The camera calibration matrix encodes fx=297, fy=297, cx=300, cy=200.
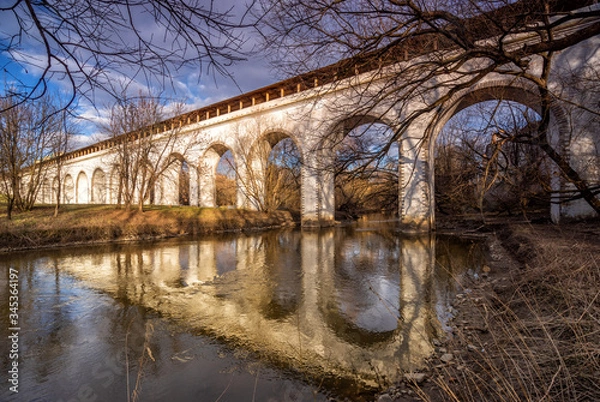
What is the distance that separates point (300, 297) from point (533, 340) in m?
3.48

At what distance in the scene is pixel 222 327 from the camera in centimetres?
400

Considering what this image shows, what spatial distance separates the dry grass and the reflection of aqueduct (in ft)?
1.90

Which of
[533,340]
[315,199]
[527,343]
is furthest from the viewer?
[315,199]

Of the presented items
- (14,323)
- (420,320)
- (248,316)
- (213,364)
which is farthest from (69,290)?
(420,320)

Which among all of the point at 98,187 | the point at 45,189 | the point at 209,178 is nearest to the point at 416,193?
the point at 209,178

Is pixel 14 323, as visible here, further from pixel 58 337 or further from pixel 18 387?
pixel 18 387

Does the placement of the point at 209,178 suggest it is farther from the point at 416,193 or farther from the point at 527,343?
the point at 527,343

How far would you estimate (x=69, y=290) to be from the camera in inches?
228

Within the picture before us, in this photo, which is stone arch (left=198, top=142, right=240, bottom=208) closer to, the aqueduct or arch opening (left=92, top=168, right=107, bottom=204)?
the aqueduct

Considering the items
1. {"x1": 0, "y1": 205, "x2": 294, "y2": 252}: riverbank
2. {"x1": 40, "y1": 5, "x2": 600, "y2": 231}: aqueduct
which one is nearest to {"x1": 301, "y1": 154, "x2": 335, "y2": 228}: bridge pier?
{"x1": 40, "y1": 5, "x2": 600, "y2": 231}: aqueduct

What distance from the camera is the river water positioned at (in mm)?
2771

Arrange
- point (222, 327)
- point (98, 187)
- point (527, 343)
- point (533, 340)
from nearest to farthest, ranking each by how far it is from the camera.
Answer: point (533, 340) → point (527, 343) → point (222, 327) → point (98, 187)

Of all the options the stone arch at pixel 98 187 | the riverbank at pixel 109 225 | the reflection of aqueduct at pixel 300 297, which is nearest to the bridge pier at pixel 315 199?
the riverbank at pixel 109 225

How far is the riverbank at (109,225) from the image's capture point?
35.6 feet
